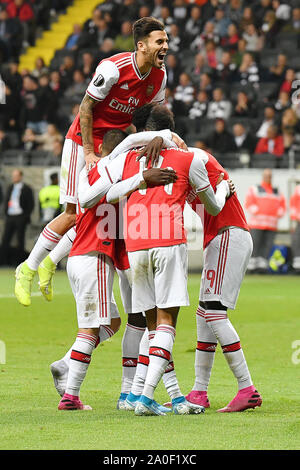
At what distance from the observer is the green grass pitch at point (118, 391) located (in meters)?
5.43

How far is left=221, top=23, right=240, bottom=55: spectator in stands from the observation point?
21.9 meters

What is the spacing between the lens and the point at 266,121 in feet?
65.7

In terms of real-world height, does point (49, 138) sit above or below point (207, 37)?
below

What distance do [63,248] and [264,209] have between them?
38.9 ft

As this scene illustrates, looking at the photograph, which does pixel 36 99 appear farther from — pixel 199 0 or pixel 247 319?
pixel 247 319

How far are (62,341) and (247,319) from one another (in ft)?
9.95

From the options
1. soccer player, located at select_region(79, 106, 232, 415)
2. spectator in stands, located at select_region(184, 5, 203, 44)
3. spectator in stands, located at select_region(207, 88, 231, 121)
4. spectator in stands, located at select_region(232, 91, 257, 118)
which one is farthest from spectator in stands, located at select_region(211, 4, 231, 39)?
soccer player, located at select_region(79, 106, 232, 415)

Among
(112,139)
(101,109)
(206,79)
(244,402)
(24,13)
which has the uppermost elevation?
(24,13)

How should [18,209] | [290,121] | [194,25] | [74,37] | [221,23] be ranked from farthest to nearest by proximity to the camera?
[74,37] → [194,25] → [221,23] → [18,209] → [290,121]

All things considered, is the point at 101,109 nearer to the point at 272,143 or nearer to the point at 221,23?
Answer: the point at 272,143

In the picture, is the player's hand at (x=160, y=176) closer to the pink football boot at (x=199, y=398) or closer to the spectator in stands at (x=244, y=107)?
the pink football boot at (x=199, y=398)

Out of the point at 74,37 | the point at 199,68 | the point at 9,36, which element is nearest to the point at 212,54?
the point at 199,68

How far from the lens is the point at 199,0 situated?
2378 centimetres
